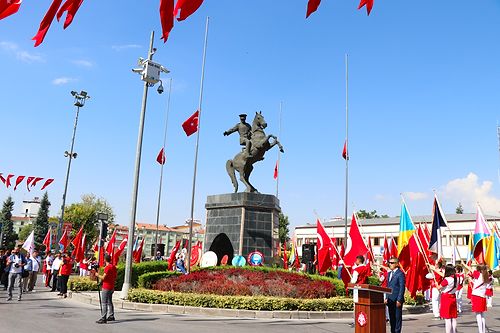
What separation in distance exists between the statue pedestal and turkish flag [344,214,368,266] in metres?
8.77

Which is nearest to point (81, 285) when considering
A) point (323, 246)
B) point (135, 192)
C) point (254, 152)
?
point (135, 192)

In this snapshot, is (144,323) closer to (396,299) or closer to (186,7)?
(396,299)

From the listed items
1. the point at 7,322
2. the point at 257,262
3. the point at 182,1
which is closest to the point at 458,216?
the point at 257,262

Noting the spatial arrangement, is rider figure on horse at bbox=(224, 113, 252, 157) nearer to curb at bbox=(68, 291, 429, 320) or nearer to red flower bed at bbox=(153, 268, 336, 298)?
red flower bed at bbox=(153, 268, 336, 298)

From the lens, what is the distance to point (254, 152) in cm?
2127

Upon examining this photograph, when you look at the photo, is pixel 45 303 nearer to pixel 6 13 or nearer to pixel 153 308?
pixel 153 308

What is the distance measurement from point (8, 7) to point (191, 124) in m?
18.8

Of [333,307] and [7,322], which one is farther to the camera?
[333,307]

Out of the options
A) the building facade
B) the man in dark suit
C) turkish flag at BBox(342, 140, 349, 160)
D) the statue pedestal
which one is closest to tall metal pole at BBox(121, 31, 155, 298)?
the statue pedestal

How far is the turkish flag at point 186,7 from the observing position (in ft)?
7.06

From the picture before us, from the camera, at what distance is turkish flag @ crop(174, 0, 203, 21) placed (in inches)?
84.7

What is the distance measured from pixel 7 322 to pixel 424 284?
33.4ft

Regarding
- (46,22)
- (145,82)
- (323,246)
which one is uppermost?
(145,82)

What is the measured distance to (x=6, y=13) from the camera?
2.28 metres
